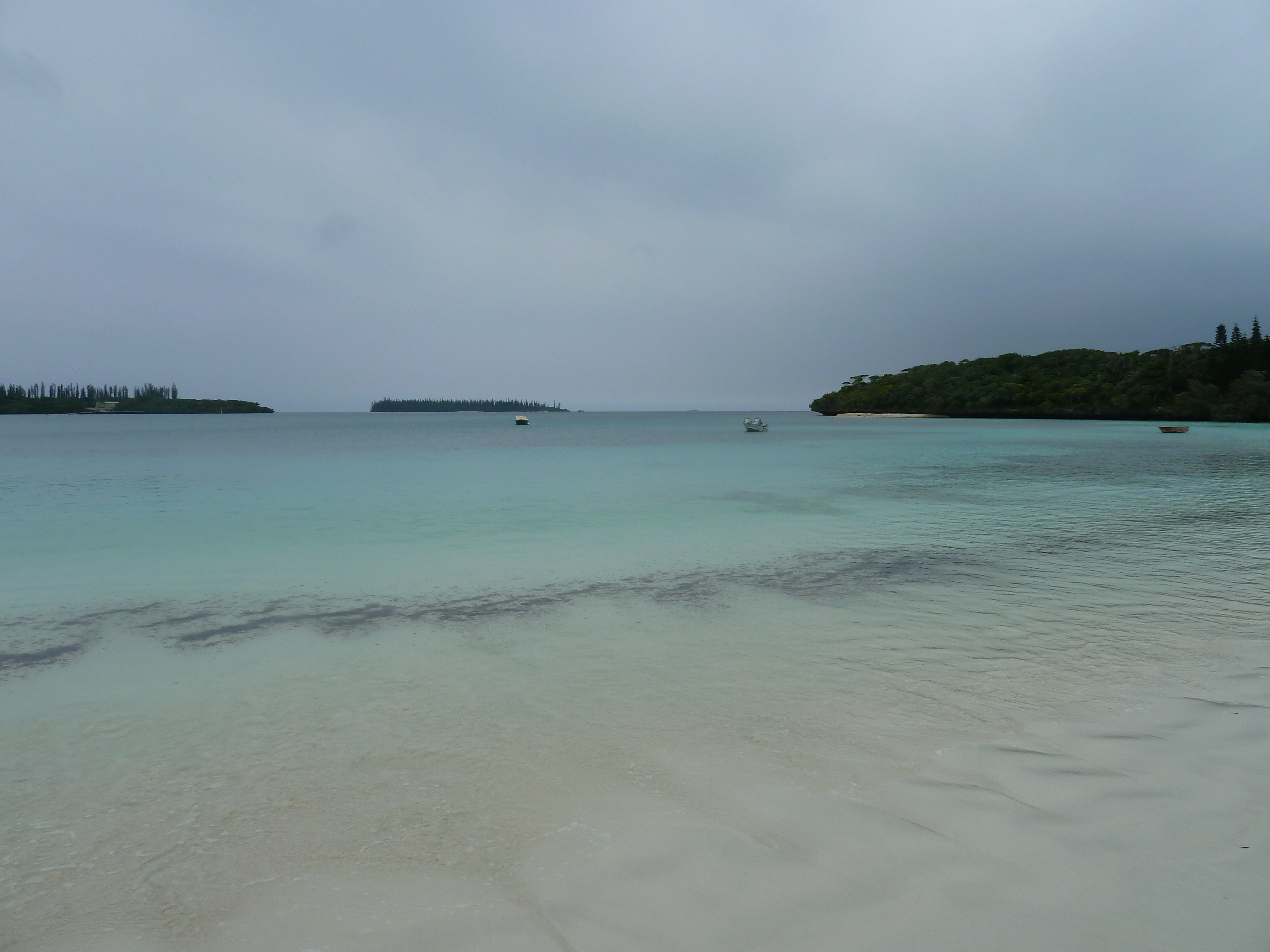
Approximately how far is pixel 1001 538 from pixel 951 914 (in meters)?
11.5

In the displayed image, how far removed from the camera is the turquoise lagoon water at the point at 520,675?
3131 millimetres

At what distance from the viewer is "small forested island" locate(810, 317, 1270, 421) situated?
96562 millimetres

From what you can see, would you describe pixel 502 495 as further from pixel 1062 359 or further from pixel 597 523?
pixel 1062 359

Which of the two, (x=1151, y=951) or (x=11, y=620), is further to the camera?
(x=11, y=620)

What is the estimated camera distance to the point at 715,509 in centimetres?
1723

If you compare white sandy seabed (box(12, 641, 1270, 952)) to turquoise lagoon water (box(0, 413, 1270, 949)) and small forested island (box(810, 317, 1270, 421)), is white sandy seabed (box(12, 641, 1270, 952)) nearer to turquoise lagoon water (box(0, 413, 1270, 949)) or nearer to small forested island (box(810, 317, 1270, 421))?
turquoise lagoon water (box(0, 413, 1270, 949))

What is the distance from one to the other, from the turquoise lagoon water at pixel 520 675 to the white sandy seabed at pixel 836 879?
3 centimetres

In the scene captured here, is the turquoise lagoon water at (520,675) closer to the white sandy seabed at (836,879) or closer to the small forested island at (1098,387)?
the white sandy seabed at (836,879)

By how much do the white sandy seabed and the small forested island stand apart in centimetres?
11658

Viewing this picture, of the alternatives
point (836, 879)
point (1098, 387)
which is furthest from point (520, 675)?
point (1098, 387)

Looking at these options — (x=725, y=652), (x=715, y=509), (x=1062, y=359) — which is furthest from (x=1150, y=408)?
(x=725, y=652)

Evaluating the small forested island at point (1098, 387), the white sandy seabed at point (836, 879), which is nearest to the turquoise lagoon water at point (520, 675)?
the white sandy seabed at point (836, 879)

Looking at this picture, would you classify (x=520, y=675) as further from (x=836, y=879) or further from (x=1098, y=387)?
(x=1098, y=387)

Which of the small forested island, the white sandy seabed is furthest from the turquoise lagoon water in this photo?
A: the small forested island
